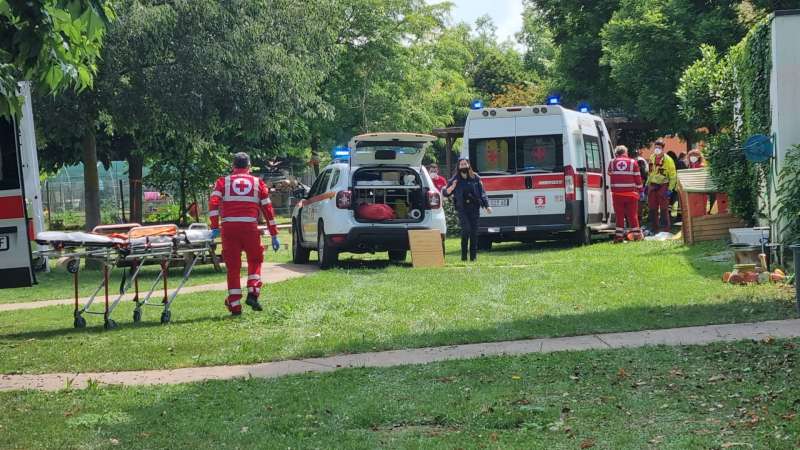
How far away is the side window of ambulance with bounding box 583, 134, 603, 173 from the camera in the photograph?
22.4 metres

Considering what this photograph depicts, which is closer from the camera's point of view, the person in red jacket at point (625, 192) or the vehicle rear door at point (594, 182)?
the vehicle rear door at point (594, 182)

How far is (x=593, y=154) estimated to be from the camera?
2295cm

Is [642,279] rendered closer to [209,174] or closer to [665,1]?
[209,174]

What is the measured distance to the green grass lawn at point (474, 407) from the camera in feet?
21.4

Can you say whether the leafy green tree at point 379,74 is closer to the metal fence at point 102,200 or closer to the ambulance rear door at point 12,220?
the metal fence at point 102,200

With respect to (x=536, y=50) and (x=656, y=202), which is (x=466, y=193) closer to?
(x=656, y=202)

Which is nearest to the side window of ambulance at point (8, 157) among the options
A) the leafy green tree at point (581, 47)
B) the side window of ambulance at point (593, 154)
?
the side window of ambulance at point (593, 154)

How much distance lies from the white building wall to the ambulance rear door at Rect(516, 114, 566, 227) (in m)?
7.45

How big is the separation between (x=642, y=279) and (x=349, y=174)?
18.0 ft

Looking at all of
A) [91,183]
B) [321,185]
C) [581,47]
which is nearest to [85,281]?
[91,183]

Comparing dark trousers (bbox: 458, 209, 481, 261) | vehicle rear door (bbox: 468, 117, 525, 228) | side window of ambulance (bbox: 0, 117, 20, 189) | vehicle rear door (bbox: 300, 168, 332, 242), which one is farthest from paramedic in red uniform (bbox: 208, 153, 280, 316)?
vehicle rear door (bbox: 468, 117, 525, 228)

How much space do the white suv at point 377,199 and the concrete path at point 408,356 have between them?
26.4 ft

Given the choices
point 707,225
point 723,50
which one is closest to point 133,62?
point 707,225

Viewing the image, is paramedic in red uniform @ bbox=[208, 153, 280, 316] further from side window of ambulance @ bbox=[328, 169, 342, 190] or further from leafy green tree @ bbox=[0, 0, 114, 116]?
side window of ambulance @ bbox=[328, 169, 342, 190]
